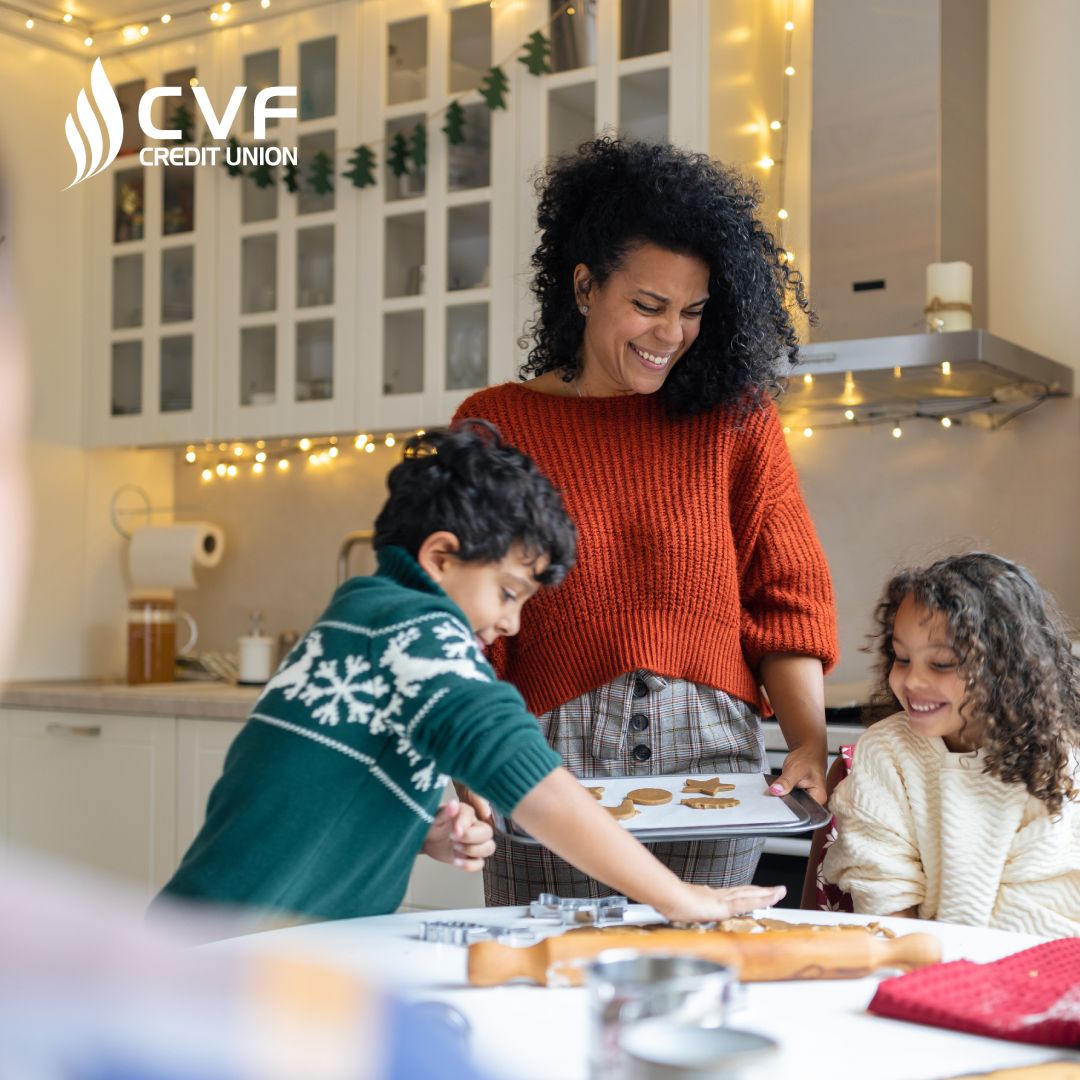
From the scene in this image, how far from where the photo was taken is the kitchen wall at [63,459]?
3410mm

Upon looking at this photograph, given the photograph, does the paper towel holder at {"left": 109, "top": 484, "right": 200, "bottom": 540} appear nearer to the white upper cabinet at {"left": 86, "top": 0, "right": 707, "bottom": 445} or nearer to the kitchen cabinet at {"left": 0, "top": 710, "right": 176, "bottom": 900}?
the white upper cabinet at {"left": 86, "top": 0, "right": 707, "bottom": 445}

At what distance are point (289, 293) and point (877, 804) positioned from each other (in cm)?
231

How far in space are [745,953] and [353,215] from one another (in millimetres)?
2568

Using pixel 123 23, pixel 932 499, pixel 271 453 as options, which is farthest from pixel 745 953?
pixel 123 23

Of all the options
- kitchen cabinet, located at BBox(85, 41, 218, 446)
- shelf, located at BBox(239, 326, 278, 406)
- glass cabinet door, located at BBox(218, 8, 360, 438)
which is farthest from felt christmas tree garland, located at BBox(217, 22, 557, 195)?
shelf, located at BBox(239, 326, 278, 406)

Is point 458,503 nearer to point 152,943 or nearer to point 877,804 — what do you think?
point 877,804

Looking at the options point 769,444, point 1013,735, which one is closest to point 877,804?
point 1013,735

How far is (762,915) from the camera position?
1.06 metres

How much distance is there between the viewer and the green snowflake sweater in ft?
3.16

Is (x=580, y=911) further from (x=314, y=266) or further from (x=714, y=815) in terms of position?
(x=314, y=266)

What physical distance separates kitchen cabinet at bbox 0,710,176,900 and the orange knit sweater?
1.85 metres

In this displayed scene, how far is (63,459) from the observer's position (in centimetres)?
351

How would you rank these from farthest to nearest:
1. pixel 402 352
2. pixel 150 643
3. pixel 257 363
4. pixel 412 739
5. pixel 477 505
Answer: pixel 150 643 < pixel 257 363 < pixel 402 352 < pixel 477 505 < pixel 412 739

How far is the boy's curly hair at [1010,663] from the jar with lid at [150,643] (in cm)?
243
